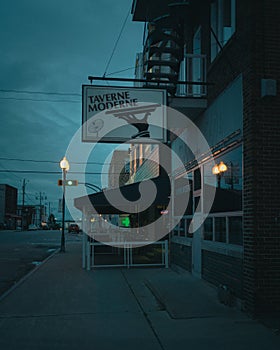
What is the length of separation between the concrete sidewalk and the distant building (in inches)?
2877

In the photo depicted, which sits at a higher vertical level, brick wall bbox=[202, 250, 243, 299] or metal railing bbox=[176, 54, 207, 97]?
metal railing bbox=[176, 54, 207, 97]

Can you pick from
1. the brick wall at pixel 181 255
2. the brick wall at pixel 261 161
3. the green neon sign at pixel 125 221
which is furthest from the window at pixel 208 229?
the green neon sign at pixel 125 221

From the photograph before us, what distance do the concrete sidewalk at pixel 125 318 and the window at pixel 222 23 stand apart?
5.35m

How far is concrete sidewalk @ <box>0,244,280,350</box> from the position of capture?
19.3 ft

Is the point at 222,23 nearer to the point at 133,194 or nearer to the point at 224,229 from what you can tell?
the point at 224,229

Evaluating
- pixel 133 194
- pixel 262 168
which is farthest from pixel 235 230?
pixel 133 194

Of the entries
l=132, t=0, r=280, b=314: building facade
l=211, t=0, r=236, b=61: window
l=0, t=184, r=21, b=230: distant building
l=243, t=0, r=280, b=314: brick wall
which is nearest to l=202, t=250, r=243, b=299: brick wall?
l=132, t=0, r=280, b=314: building facade

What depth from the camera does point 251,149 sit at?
7.21 metres

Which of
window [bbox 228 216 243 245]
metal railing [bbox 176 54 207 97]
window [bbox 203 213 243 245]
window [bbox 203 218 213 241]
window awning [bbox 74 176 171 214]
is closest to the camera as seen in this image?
window [bbox 228 216 243 245]

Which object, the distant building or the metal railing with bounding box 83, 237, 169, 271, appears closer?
the metal railing with bounding box 83, 237, 169, 271

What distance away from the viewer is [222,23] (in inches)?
381

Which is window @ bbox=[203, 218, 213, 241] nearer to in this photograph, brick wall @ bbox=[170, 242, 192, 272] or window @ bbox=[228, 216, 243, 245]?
window @ bbox=[228, 216, 243, 245]

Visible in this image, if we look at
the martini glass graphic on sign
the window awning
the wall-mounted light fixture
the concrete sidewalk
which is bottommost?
the concrete sidewalk

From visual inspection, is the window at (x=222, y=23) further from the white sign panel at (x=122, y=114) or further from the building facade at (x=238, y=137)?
the white sign panel at (x=122, y=114)
